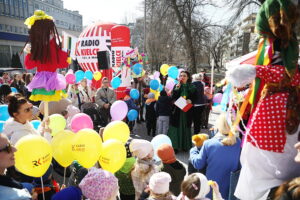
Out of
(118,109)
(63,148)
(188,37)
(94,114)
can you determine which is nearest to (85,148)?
(63,148)

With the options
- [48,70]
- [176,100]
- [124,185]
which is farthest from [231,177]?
[176,100]

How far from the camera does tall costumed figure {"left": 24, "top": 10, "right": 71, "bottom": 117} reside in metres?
3.03

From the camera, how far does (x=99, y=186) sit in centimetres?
223

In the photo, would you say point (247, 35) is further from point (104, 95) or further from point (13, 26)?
point (13, 26)

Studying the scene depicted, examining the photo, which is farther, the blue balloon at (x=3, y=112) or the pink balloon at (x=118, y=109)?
the pink balloon at (x=118, y=109)

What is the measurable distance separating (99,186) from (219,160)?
51.3 inches

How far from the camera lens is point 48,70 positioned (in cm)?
316

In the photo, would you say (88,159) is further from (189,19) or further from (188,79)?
(189,19)

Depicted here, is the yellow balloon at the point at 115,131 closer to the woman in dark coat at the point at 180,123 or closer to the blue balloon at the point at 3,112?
the blue balloon at the point at 3,112

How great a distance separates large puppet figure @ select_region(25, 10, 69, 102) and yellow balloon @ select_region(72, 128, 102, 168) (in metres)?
0.76

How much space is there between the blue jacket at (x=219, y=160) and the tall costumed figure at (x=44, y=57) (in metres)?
1.89

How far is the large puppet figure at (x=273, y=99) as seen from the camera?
5.25 ft

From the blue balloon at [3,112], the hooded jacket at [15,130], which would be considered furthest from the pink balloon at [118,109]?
the hooded jacket at [15,130]

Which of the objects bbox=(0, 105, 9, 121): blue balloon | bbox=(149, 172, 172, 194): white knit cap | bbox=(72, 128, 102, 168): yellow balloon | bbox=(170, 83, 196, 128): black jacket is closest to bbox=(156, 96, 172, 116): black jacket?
bbox=(170, 83, 196, 128): black jacket
